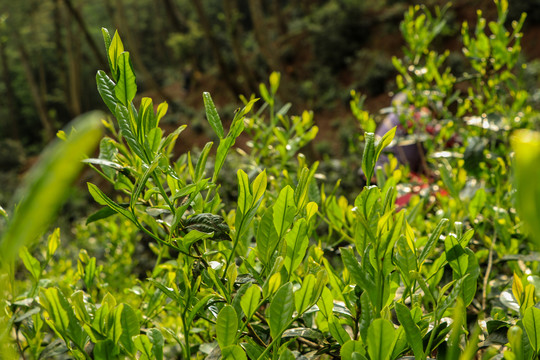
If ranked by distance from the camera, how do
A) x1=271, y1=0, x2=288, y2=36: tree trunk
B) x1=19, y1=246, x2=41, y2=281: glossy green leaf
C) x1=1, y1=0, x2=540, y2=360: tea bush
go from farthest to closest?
x1=271, y1=0, x2=288, y2=36: tree trunk, x1=19, y1=246, x2=41, y2=281: glossy green leaf, x1=1, y1=0, x2=540, y2=360: tea bush

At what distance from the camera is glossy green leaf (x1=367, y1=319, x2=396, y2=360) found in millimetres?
440

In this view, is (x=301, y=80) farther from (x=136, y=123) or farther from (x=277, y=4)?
(x=136, y=123)

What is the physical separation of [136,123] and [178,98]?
19.2 m

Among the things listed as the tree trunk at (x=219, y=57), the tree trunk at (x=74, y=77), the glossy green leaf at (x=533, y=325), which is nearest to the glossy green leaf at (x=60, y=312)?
the glossy green leaf at (x=533, y=325)

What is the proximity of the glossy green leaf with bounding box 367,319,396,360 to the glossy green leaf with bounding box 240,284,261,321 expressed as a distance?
4.8 inches

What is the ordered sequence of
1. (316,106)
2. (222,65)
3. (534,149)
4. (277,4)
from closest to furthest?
(534,149) → (222,65) → (316,106) → (277,4)

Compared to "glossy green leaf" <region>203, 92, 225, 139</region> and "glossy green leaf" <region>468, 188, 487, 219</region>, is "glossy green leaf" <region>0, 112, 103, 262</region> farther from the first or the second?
"glossy green leaf" <region>468, 188, 487, 219</region>

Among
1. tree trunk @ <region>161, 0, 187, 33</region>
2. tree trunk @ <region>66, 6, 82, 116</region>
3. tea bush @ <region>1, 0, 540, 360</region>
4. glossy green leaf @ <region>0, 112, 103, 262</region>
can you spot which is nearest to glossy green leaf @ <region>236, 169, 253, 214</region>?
tea bush @ <region>1, 0, 540, 360</region>

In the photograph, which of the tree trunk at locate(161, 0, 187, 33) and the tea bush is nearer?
the tea bush

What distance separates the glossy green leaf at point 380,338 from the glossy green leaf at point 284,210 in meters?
0.16

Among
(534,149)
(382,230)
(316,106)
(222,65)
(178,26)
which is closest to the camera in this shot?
(534,149)

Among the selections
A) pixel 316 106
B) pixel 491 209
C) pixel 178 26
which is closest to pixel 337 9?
pixel 316 106

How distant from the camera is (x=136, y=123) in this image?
62 cm

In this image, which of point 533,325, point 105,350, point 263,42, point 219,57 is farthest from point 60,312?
point 219,57
